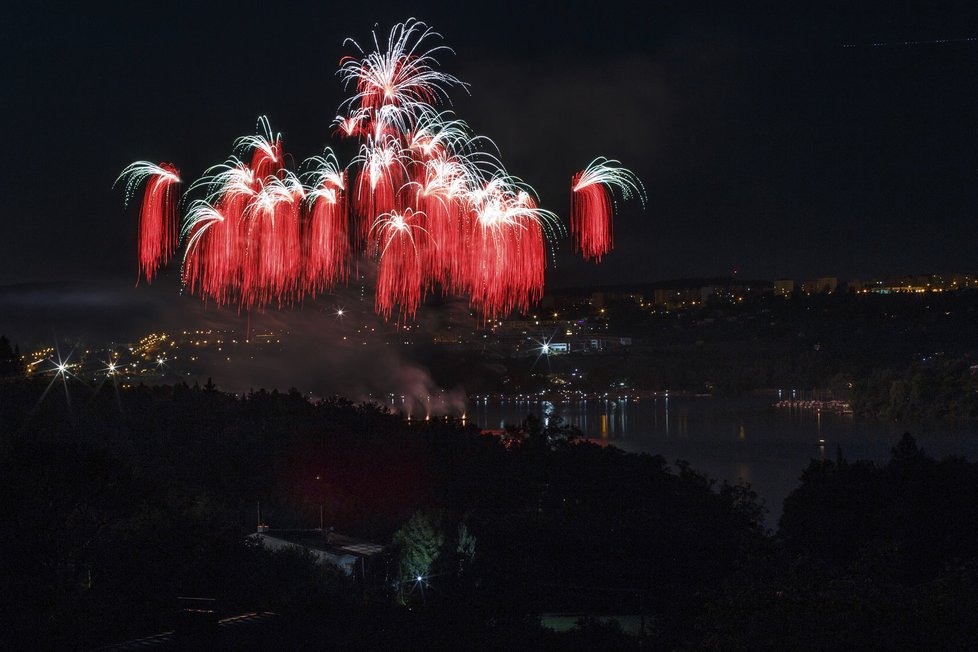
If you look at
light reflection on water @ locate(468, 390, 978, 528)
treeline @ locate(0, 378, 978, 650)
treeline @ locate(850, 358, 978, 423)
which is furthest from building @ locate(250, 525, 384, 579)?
treeline @ locate(850, 358, 978, 423)

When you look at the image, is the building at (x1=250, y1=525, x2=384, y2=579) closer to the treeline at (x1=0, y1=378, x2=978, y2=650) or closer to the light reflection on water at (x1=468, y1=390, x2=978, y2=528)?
the treeline at (x1=0, y1=378, x2=978, y2=650)

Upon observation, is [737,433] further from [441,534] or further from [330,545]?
[441,534]

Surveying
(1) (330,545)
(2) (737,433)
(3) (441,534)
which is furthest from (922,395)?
(3) (441,534)

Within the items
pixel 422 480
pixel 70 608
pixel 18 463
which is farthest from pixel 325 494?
pixel 70 608

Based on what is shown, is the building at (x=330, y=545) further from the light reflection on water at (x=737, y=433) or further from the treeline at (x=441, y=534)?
the light reflection on water at (x=737, y=433)

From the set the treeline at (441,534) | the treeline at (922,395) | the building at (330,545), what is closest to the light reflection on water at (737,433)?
the treeline at (922,395)

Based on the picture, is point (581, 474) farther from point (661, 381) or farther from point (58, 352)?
point (661, 381)
